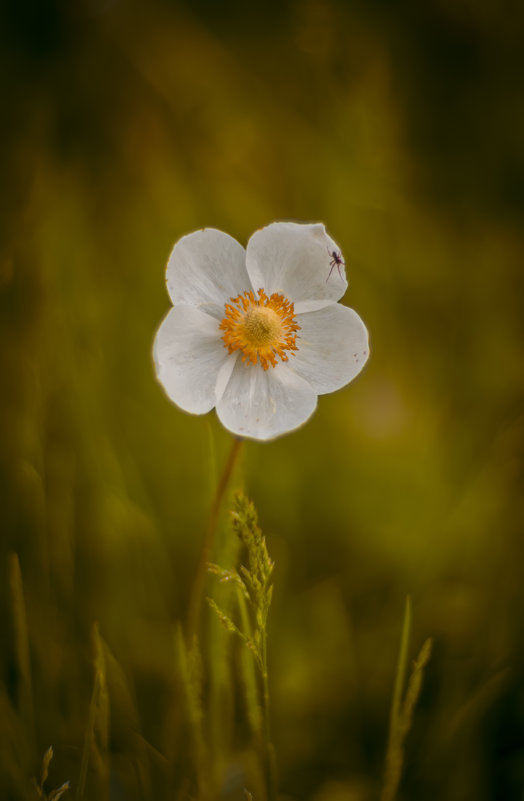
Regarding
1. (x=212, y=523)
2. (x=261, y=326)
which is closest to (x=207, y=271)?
(x=261, y=326)

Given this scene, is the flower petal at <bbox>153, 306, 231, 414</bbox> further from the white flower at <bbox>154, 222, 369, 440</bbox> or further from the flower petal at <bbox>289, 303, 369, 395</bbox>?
the flower petal at <bbox>289, 303, 369, 395</bbox>

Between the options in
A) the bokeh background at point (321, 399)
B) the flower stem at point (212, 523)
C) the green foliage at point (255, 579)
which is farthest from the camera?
the bokeh background at point (321, 399)

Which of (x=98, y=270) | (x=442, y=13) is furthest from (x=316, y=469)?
(x=442, y=13)

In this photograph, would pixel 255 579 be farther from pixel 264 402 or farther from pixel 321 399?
pixel 321 399

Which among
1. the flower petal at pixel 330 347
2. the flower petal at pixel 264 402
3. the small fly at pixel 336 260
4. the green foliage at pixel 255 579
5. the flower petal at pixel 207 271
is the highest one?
the small fly at pixel 336 260

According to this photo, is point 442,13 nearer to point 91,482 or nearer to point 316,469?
point 316,469

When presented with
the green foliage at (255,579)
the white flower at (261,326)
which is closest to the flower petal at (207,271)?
the white flower at (261,326)

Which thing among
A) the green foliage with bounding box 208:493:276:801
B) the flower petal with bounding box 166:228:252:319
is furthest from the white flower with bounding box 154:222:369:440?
the green foliage with bounding box 208:493:276:801

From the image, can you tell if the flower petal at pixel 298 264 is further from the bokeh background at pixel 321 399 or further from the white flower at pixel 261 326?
the bokeh background at pixel 321 399
